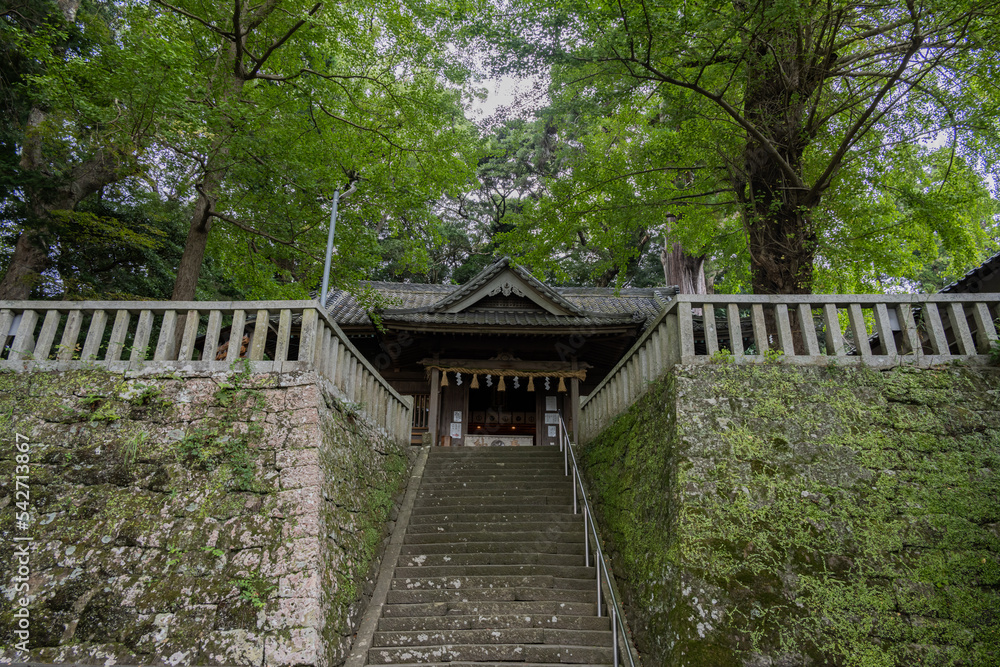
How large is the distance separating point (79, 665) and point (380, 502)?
3710 mm

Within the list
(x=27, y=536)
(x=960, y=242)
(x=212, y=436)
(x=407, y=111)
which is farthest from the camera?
(x=407, y=111)

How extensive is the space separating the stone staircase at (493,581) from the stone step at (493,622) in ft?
0.04

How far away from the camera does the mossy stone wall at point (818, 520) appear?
4.66 m

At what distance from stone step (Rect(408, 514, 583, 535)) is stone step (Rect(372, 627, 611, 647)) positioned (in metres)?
2.00

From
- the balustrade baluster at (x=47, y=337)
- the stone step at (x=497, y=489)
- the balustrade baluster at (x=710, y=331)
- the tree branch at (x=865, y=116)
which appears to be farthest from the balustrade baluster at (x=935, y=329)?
the balustrade baluster at (x=47, y=337)

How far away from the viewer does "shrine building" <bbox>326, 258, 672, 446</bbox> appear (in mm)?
12039

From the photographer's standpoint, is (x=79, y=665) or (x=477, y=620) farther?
(x=477, y=620)

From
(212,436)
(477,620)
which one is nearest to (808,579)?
(477,620)

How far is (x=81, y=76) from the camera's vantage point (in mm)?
7727

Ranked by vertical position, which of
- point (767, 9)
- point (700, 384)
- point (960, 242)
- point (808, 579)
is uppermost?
point (767, 9)

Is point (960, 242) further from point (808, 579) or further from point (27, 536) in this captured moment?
point (27, 536)

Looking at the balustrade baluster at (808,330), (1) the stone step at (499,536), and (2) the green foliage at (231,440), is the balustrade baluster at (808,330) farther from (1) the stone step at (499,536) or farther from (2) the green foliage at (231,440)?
(2) the green foliage at (231,440)

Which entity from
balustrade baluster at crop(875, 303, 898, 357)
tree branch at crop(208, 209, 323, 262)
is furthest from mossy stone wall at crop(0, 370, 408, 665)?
balustrade baluster at crop(875, 303, 898, 357)

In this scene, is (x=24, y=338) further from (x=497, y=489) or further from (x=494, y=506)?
(x=497, y=489)
